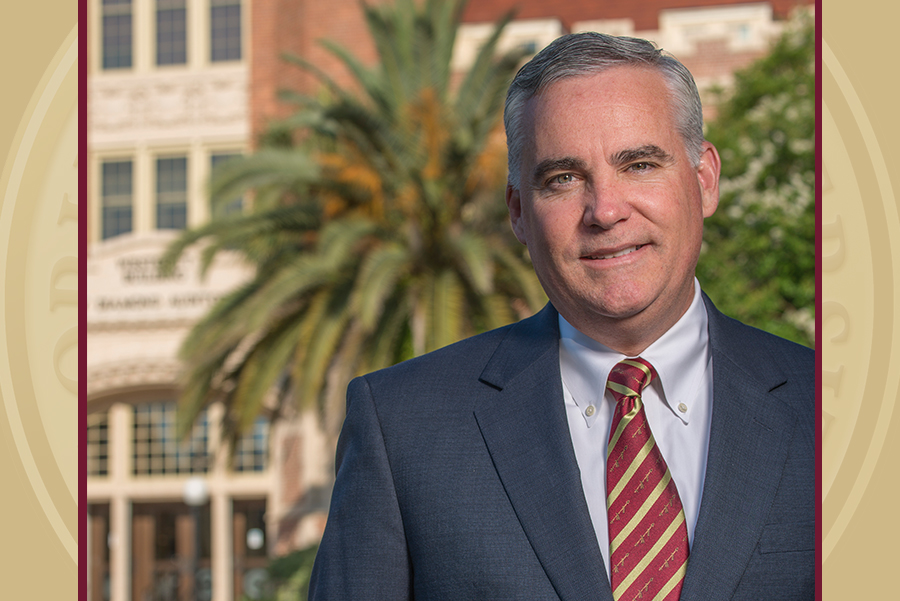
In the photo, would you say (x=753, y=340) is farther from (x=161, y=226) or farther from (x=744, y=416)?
(x=161, y=226)

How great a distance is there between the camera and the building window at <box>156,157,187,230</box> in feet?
73.0

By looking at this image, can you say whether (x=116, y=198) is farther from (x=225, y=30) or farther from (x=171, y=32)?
(x=225, y=30)

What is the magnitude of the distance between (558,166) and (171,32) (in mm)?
22360

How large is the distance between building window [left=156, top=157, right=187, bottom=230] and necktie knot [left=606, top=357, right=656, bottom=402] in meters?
21.2

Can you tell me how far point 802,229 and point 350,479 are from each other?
13.0 meters

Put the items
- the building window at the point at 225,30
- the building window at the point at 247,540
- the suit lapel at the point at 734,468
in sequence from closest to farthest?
the suit lapel at the point at 734,468, the building window at the point at 225,30, the building window at the point at 247,540

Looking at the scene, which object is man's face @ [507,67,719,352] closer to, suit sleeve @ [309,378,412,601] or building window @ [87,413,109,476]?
suit sleeve @ [309,378,412,601]

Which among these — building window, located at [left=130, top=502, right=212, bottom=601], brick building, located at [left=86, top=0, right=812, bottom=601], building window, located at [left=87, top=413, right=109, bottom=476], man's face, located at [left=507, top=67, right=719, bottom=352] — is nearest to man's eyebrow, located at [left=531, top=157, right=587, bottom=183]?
man's face, located at [left=507, top=67, right=719, bottom=352]

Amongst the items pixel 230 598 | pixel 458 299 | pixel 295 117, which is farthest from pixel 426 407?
pixel 230 598

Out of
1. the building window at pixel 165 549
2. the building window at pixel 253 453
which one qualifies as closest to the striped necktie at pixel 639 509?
the building window at pixel 253 453

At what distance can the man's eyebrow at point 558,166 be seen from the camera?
193cm

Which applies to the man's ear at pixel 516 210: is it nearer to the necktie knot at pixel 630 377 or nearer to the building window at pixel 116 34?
the necktie knot at pixel 630 377

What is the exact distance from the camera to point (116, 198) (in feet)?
73.6

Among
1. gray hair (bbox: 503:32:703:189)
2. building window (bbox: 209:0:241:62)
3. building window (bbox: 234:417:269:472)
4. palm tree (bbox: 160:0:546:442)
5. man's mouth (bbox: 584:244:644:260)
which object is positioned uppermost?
building window (bbox: 209:0:241:62)
